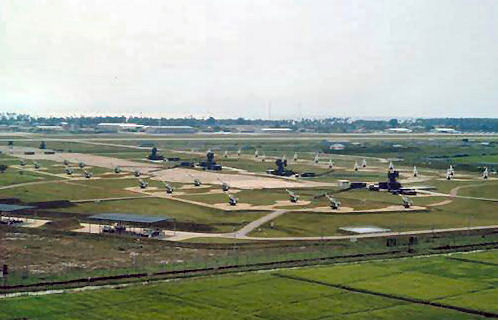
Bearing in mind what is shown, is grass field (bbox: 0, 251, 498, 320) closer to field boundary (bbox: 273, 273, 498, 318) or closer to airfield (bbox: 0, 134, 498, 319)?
field boundary (bbox: 273, 273, 498, 318)

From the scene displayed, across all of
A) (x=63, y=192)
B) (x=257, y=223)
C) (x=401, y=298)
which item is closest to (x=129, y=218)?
(x=257, y=223)

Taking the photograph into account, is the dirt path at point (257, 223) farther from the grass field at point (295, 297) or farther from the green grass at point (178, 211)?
the grass field at point (295, 297)

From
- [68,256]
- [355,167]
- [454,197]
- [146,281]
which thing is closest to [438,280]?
[146,281]

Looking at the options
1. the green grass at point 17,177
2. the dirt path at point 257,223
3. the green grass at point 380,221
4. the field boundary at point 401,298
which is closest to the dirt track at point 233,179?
the green grass at point 17,177

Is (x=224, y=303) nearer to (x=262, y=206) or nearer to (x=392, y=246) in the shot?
(x=392, y=246)

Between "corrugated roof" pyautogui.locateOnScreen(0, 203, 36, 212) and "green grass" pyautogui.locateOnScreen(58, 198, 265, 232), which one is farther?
"corrugated roof" pyautogui.locateOnScreen(0, 203, 36, 212)

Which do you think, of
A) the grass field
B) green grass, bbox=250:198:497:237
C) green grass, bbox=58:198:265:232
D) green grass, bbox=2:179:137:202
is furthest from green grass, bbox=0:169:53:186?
the grass field

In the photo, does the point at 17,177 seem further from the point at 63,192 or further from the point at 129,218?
the point at 129,218
